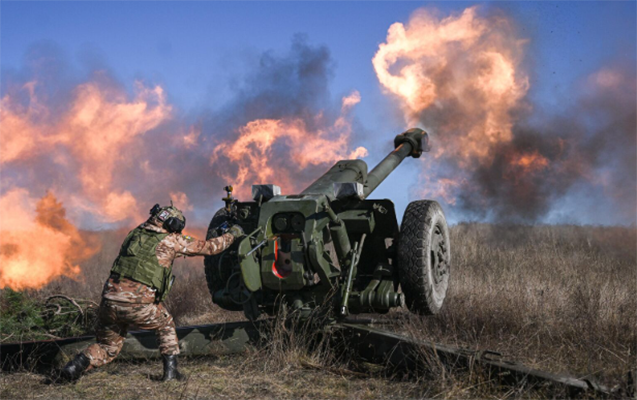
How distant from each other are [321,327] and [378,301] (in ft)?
2.13

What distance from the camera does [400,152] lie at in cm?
959

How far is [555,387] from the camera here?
4.64 m

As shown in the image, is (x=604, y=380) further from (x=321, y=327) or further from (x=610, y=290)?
(x=610, y=290)

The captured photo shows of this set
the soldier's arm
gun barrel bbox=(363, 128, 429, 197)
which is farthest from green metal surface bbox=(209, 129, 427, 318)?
gun barrel bbox=(363, 128, 429, 197)

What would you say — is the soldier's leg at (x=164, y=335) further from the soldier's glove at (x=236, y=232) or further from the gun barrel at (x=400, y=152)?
the gun barrel at (x=400, y=152)

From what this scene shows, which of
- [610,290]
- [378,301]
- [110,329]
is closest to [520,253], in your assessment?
[610,290]

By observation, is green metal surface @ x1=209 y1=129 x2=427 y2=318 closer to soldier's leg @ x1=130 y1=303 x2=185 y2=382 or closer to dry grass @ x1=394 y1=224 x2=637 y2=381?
dry grass @ x1=394 y1=224 x2=637 y2=381

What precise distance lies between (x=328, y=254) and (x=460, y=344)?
1.80m

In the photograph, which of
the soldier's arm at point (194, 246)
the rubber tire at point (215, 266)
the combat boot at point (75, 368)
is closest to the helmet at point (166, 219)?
the soldier's arm at point (194, 246)

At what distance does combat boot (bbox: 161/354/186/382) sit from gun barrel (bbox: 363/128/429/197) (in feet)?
11.7

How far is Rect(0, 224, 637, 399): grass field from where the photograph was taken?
5516 mm

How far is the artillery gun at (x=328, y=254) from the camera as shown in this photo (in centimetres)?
638

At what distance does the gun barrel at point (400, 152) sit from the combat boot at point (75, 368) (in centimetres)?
414

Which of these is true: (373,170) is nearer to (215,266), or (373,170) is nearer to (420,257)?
(420,257)
